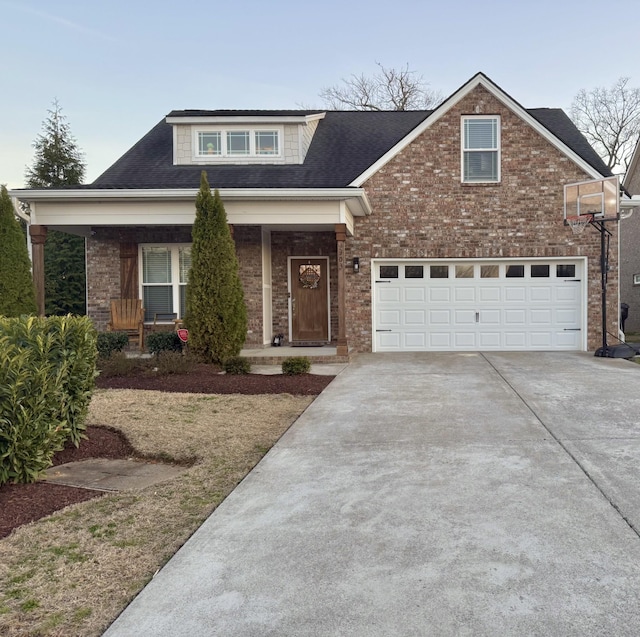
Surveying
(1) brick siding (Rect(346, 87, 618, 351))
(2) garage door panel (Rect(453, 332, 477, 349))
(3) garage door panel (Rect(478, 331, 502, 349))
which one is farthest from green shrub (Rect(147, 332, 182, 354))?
(3) garage door panel (Rect(478, 331, 502, 349))

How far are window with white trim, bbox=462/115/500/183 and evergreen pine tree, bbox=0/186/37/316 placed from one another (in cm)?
941

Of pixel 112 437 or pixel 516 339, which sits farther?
Result: pixel 516 339

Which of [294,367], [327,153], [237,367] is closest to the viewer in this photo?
[294,367]

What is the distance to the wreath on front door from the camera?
1381 centimetres

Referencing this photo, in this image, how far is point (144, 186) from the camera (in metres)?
12.3

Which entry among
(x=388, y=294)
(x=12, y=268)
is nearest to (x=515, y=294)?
(x=388, y=294)

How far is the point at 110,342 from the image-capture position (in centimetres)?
1103

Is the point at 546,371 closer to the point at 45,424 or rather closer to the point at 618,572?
the point at 618,572

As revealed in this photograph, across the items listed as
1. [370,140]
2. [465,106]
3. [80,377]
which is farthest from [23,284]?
[465,106]

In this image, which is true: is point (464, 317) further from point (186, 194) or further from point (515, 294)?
point (186, 194)

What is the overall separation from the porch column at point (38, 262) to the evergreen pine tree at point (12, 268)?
0.42m

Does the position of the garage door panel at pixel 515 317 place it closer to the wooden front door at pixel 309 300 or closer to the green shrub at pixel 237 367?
the wooden front door at pixel 309 300

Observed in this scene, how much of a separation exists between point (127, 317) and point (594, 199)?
1051 centimetres

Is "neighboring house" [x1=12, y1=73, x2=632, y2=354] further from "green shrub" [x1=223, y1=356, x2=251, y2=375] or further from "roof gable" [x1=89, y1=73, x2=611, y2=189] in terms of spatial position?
"green shrub" [x1=223, y1=356, x2=251, y2=375]
